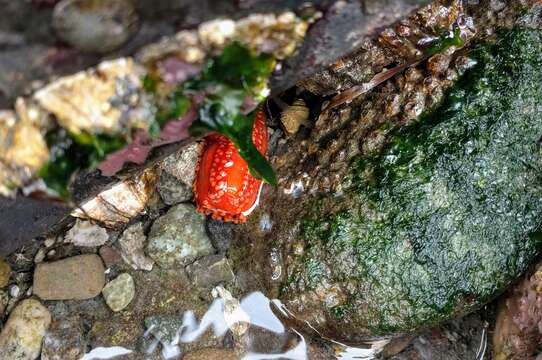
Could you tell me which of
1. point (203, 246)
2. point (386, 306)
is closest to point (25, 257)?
point (203, 246)

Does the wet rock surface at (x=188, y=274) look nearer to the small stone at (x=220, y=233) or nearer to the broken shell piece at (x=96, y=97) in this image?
the small stone at (x=220, y=233)

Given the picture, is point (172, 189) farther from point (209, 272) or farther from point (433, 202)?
point (433, 202)

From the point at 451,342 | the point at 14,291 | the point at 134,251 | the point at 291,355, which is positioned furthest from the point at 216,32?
the point at 451,342

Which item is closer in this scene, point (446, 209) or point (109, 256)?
point (446, 209)

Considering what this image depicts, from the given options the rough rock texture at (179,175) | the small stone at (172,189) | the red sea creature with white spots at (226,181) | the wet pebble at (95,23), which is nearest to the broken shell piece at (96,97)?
the wet pebble at (95,23)

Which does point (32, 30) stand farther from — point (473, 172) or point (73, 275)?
point (473, 172)
